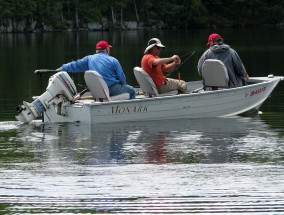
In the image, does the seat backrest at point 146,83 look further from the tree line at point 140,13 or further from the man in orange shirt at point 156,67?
the tree line at point 140,13

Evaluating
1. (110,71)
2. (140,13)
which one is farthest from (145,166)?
(140,13)

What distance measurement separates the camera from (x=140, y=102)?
20.9 meters

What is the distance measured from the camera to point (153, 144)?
715 inches

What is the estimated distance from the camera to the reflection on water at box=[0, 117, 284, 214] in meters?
13.0

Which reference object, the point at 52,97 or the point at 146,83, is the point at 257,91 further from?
the point at 52,97

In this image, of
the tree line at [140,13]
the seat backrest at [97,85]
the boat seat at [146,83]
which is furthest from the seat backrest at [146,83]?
the tree line at [140,13]

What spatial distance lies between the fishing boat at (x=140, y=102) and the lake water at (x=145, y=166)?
22cm

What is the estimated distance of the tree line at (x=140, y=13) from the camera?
122m

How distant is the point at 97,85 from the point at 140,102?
32.7 inches

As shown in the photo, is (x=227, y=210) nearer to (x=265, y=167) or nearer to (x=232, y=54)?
(x=265, y=167)

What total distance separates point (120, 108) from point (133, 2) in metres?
117

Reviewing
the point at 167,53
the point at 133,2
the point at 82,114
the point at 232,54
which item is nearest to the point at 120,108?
the point at 82,114

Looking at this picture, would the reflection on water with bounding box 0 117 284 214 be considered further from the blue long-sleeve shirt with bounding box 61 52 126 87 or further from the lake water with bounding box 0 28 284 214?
the blue long-sleeve shirt with bounding box 61 52 126 87

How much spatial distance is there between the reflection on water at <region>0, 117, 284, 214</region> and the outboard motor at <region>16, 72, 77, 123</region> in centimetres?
26
